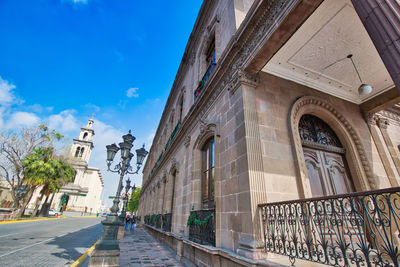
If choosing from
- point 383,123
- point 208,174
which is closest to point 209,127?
point 208,174

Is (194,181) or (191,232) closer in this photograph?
(191,232)

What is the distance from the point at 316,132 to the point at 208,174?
3784mm

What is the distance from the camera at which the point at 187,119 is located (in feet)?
28.5

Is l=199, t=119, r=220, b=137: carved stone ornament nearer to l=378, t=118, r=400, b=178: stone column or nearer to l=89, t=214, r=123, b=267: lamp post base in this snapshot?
l=89, t=214, r=123, b=267: lamp post base

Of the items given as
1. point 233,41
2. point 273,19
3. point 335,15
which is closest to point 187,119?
point 233,41

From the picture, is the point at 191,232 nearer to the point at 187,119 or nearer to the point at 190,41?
the point at 187,119

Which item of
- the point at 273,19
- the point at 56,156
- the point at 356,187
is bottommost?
the point at 356,187

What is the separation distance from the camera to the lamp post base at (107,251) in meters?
4.29

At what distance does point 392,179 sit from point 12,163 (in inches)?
1279

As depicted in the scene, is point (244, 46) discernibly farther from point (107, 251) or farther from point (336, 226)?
point (107, 251)

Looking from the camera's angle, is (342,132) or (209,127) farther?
(209,127)

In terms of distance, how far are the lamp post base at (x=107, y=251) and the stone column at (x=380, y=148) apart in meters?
8.30

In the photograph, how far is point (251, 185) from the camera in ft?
Answer: 12.8

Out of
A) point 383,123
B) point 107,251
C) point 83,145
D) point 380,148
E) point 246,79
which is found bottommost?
point 107,251
